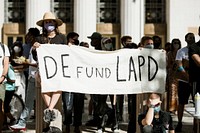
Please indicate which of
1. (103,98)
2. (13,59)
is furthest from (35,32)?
(103,98)

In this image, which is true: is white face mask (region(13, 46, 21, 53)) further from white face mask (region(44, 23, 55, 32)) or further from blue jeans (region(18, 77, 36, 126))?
white face mask (region(44, 23, 55, 32))

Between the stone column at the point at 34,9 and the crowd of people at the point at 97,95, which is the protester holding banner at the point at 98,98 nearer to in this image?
the crowd of people at the point at 97,95

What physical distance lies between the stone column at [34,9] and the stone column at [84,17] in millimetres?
1359

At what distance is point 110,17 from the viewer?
22953 mm

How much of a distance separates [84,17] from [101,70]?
46.6ft

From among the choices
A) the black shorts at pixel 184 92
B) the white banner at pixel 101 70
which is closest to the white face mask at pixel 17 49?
the white banner at pixel 101 70

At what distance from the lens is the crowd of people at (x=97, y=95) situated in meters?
7.30

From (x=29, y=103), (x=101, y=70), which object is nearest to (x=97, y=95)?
(x=101, y=70)

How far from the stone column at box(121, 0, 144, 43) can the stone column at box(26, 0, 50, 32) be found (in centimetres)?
338

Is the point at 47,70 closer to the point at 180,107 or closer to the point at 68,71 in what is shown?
the point at 68,71

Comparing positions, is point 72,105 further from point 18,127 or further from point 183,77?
point 183,77

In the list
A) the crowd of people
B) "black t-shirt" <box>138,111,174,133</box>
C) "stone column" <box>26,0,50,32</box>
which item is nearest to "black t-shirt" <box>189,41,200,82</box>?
the crowd of people

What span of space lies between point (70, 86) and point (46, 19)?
→ 3.96ft

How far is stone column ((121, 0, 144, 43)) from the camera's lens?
2222cm
